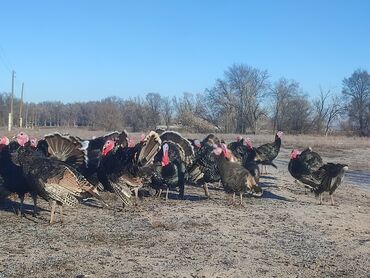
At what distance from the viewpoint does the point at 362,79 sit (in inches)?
2928

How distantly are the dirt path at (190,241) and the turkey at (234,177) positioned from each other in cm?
34

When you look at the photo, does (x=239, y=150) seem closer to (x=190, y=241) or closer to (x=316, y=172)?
(x=316, y=172)

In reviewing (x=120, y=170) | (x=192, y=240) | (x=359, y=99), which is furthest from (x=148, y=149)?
(x=359, y=99)

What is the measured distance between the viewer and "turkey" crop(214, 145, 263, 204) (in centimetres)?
1002

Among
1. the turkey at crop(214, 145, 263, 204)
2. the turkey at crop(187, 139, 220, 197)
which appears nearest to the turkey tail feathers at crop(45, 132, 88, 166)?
the turkey at crop(187, 139, 220, 197)

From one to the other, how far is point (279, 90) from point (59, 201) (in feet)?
222

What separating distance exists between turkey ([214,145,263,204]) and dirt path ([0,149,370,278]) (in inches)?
13.2

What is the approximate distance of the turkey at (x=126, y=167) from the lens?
30.0 ft

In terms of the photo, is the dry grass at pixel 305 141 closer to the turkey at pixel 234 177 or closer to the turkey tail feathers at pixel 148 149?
the turkey at pixel 234 177

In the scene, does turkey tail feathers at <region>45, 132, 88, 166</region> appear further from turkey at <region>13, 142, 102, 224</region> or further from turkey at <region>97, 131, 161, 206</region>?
turkey at <region>13, 142, 102, 224</region>

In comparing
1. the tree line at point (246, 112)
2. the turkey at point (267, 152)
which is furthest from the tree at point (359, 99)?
the turkey at point (267, 152)

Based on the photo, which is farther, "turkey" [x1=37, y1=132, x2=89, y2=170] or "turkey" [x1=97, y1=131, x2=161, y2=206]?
"turkey" [x1=37, y1=132, x2=89, y2=170]

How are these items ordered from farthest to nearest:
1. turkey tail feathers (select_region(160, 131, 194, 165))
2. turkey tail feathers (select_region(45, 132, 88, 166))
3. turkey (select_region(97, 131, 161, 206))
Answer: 1. turkey tail feathers (select_region(160, 131, 194, 165))
2. turkey tail feathers (select_region(45, 132, 88, 166))
3. turkey (select_region(97, 131, 161, 206))

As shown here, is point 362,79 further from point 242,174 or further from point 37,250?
point 37,250
